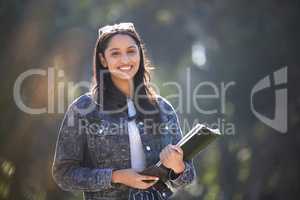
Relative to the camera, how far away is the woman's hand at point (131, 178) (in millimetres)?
1992

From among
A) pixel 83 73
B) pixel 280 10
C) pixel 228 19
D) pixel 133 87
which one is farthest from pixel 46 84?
pixel 133 87

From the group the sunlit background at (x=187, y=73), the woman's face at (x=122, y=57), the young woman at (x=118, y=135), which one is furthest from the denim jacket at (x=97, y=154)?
the sunlit background at (x=187, y=73)

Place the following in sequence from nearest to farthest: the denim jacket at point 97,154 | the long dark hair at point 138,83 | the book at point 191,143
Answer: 1. the book at point 191,143
2. the denim jacket at point 97,154
3. the long dark hair at point 138,83

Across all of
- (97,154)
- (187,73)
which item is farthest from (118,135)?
(187,73)

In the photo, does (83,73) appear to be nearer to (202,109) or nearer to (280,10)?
(202,109)

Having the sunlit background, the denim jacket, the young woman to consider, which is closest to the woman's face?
the young woman

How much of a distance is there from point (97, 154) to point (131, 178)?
0.17m

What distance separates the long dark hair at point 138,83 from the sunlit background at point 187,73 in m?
2.68

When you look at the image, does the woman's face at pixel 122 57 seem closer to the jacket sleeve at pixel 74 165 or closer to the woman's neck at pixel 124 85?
the woman's neck at pixel 124 85

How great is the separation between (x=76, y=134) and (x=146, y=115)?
27 centimetres

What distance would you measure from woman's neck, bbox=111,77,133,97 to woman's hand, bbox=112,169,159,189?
1.02ft

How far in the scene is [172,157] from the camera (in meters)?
1.97

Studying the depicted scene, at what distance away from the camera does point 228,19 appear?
5227 millimetres

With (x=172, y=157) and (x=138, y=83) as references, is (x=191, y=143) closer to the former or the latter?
(x=172, y=157)
